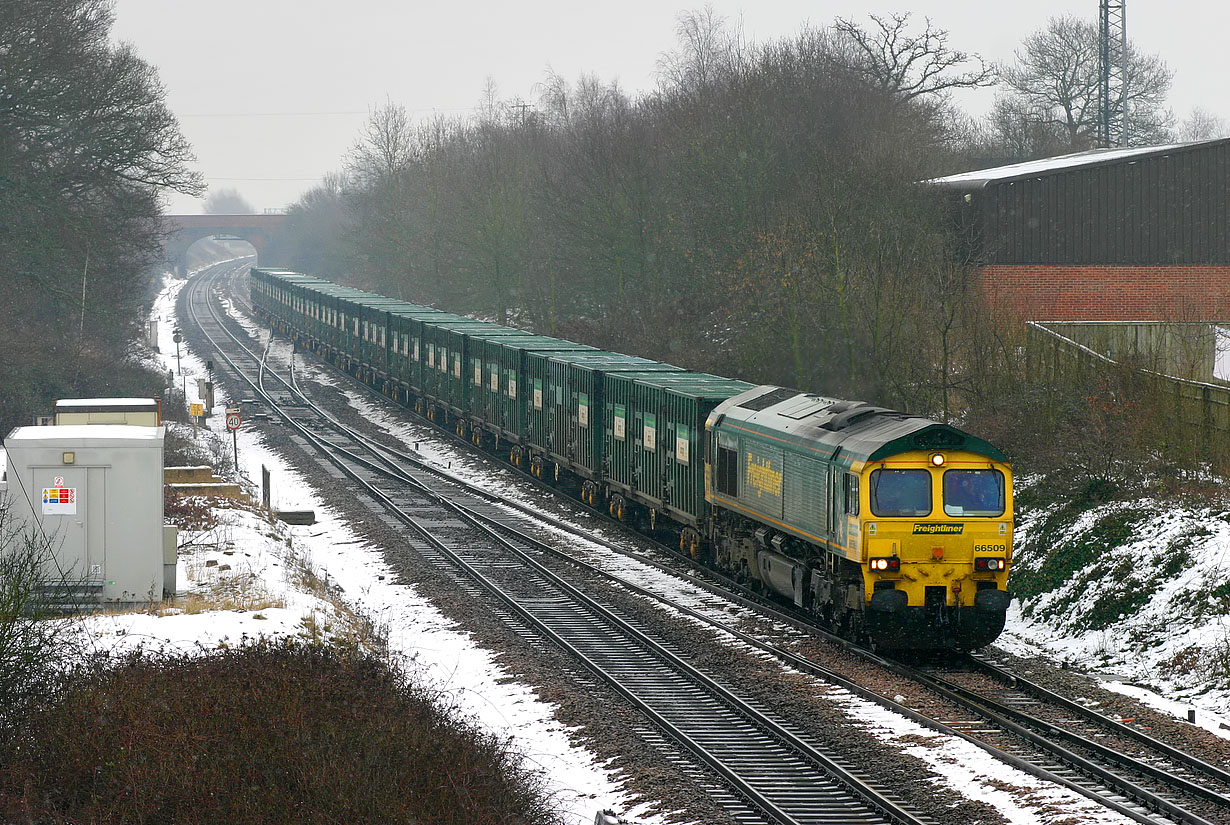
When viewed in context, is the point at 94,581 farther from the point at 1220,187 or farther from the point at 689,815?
the point at 1220,187

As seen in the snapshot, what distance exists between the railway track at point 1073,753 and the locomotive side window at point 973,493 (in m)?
2.01

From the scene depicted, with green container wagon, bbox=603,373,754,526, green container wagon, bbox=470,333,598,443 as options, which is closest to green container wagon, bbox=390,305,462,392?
green container wagon, bbox=470,333,598,443

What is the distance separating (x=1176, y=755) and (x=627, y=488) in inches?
592

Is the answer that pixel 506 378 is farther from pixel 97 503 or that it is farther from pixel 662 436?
pixel 97 503

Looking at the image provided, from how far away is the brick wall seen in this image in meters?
34.2

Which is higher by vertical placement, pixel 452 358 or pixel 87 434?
pixel 452 358

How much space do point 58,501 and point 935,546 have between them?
11.4m

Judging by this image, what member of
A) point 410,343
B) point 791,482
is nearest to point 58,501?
point 791,482

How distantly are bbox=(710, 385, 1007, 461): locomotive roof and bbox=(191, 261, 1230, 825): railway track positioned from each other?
2756mm

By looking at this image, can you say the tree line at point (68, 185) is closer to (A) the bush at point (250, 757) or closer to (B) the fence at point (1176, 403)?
(A) the bush at point (250, 757)

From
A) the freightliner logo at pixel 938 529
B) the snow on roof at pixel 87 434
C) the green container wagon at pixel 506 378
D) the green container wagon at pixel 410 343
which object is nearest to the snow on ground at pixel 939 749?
the freightliner logo at pixel 938 529

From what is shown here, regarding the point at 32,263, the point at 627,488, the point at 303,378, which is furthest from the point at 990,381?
the point at 303,378

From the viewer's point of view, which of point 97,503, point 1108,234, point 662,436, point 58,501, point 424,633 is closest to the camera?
point 58,501

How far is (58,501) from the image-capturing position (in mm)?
17141
